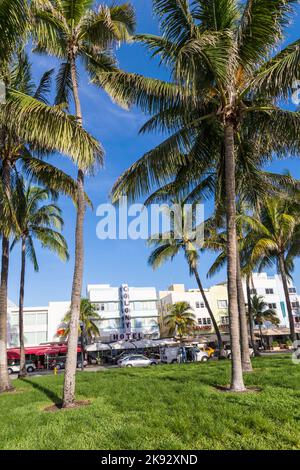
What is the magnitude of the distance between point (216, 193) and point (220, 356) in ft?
52.2

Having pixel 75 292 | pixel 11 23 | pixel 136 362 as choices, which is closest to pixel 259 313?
pixel 136 362

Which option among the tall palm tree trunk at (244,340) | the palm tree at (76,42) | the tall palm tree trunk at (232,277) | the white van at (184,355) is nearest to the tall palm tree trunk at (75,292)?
the palm tree at (76,42)

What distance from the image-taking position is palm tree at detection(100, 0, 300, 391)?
9.35 meters

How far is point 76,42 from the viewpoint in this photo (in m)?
11.5

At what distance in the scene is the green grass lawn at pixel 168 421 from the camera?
5668 mm

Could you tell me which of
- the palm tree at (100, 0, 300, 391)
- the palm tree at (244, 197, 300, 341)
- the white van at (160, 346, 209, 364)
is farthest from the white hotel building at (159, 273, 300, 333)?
the palm tree at (100, 0, 300, 391)

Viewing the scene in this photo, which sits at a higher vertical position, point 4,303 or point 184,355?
point 4,303

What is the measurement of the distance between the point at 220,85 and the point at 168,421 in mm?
7926

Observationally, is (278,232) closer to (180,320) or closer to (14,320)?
(180,320)

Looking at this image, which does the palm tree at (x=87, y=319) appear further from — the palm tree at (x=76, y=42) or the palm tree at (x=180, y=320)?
the palm tree at (x=76, y=42)

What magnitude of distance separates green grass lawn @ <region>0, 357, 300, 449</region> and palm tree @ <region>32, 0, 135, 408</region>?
1.53m

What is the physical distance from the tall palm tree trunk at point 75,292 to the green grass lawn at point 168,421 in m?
0.73

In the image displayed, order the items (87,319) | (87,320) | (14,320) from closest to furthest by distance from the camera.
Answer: (87,320)
(87,319)
(14,320)

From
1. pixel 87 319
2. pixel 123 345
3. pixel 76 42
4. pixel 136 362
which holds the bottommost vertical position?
pixel 136 362
